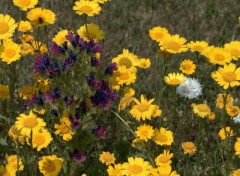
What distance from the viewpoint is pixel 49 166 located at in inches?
103

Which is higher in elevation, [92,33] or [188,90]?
[92,33]

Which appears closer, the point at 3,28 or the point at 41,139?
the point at 41,139

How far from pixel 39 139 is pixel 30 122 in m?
0.23

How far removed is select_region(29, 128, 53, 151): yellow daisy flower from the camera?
103 inches

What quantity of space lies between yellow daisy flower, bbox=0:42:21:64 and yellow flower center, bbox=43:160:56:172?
52 centimetres

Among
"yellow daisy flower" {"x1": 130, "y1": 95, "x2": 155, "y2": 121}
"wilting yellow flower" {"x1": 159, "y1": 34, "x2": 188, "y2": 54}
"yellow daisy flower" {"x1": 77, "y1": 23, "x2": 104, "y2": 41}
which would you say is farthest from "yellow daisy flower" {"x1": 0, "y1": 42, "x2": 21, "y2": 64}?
"wilting yellow flower" {"x1": 159, "y1": 34, "x2": 188, "y2": 54}

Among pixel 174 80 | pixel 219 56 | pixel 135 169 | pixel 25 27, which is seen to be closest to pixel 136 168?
pixel 135 169

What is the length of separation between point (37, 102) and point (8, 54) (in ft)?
0.96

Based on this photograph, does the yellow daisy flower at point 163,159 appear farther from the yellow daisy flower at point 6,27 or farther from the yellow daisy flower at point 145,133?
the yellow daisy flower at point 6,27

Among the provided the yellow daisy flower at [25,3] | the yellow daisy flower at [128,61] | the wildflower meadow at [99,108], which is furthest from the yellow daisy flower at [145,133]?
the yellow daisy flower at [25,3]

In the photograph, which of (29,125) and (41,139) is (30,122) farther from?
→ (41,139)

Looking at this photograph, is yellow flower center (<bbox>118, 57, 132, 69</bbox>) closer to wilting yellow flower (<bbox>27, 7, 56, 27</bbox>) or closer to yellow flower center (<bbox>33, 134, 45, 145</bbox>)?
wilting yellow flower (<bbox>27, 7, 56, 27</bbox>)

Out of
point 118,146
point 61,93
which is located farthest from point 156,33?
point 61,93

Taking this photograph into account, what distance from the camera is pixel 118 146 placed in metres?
3.07
